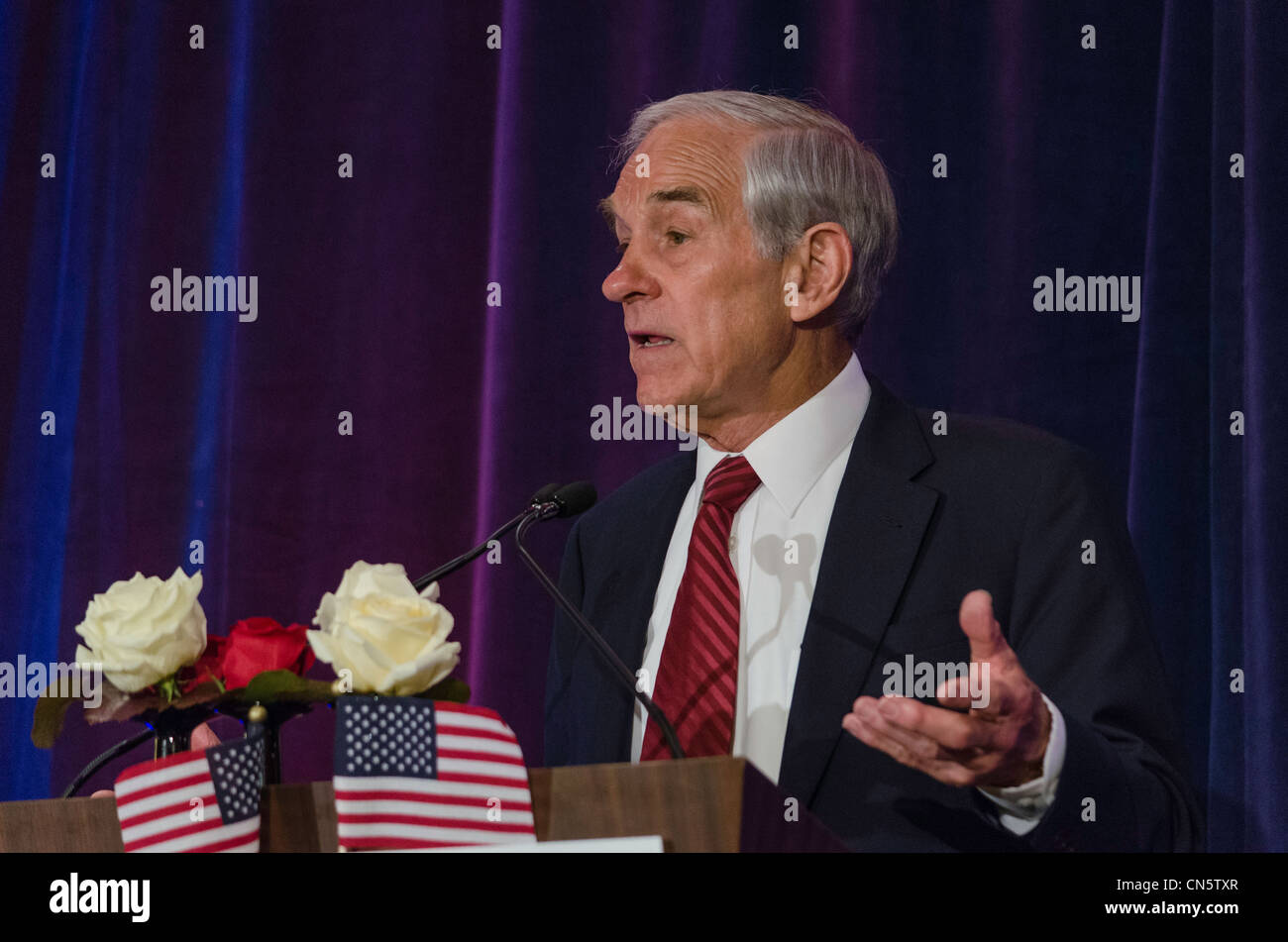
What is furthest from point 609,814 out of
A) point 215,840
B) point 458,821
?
point 215,840

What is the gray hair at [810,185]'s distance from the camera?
2.32 m

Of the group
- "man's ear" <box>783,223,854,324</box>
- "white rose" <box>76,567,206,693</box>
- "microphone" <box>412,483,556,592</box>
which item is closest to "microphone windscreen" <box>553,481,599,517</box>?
"microphone" <box>412,483,556,592</box>

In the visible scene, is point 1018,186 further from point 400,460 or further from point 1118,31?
point 400,460

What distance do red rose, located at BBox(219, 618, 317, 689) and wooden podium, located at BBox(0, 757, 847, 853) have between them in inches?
5.2

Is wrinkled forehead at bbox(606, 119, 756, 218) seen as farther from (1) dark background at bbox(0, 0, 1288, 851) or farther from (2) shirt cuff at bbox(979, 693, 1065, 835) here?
(2) shirt cuff at bbox(979, 693, 1065, 835)

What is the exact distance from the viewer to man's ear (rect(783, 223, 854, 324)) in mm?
2324

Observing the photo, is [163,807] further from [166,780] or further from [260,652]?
[260,652]

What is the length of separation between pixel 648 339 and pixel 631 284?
100 mm

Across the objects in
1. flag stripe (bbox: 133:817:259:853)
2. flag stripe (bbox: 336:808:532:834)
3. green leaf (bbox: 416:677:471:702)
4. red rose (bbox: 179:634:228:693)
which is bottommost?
flag stripe (bbox: 133:817:259:853)

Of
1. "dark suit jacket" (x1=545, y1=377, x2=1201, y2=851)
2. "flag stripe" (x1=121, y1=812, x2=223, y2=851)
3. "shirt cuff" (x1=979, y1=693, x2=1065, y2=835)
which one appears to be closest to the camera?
"flag stripe" (x1=121, y1=812, x2=223, y2=851)

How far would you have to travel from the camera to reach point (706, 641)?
2.05 m

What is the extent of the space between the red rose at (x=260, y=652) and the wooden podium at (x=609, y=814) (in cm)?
13

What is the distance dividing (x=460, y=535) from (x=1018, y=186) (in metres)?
1.31

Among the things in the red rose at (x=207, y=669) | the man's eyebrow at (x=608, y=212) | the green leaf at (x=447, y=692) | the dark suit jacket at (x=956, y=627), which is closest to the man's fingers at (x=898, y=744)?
the dark suit jacket at (x=956, y=627)
